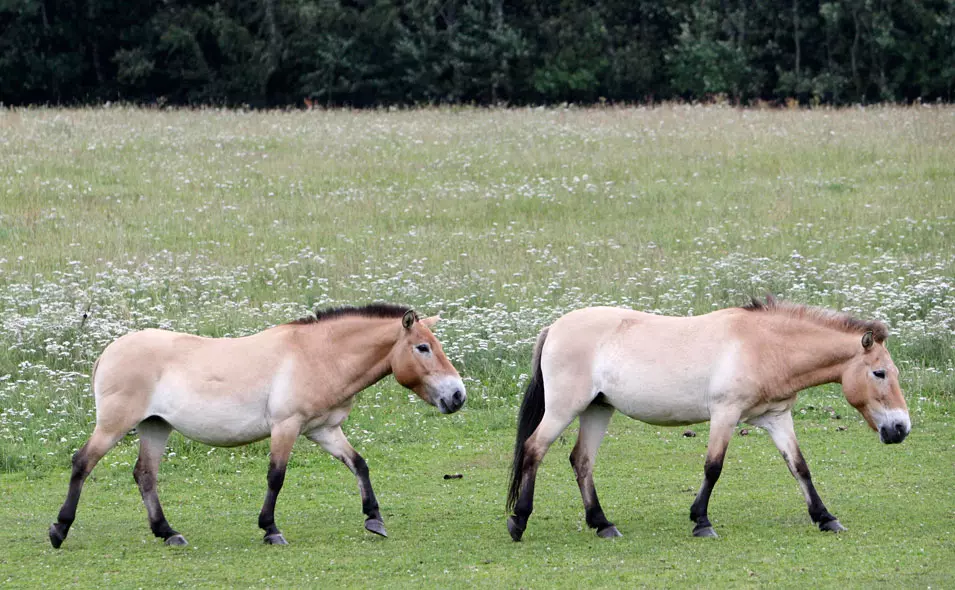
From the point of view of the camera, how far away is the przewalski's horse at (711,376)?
336 inches

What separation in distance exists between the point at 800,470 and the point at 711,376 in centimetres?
92

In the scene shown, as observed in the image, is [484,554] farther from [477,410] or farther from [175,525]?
[477,410]

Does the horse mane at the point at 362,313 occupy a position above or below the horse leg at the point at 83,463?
above

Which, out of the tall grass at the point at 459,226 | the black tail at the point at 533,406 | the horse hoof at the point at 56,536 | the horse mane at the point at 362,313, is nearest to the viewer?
the horse hoof at the point at 56,536

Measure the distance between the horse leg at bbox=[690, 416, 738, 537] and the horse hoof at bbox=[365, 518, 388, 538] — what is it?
7.41 feet

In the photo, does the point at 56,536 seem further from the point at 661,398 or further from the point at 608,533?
the point at 661,398

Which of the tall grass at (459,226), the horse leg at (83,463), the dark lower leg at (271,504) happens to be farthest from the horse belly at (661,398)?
the tall grass at (459,226)

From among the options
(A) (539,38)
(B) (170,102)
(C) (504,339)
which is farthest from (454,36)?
(C) (504,339)

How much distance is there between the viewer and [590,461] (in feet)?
29.7

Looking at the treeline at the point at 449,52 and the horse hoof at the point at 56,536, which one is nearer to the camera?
the horse hoof at the point at 56,536

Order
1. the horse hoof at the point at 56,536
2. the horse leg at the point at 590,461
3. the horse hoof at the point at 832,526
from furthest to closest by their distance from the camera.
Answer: the horse leg at the point at 590,461 → the horse hoof at the point at 56,536 → the horse hoof at the point at 832,526

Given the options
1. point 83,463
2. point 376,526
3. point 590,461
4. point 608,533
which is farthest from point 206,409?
point 608,533

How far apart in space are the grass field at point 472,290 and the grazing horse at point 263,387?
52 centimetres

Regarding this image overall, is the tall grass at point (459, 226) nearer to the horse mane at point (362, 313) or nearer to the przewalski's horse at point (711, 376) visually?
the horse mane at point (362, 313)
